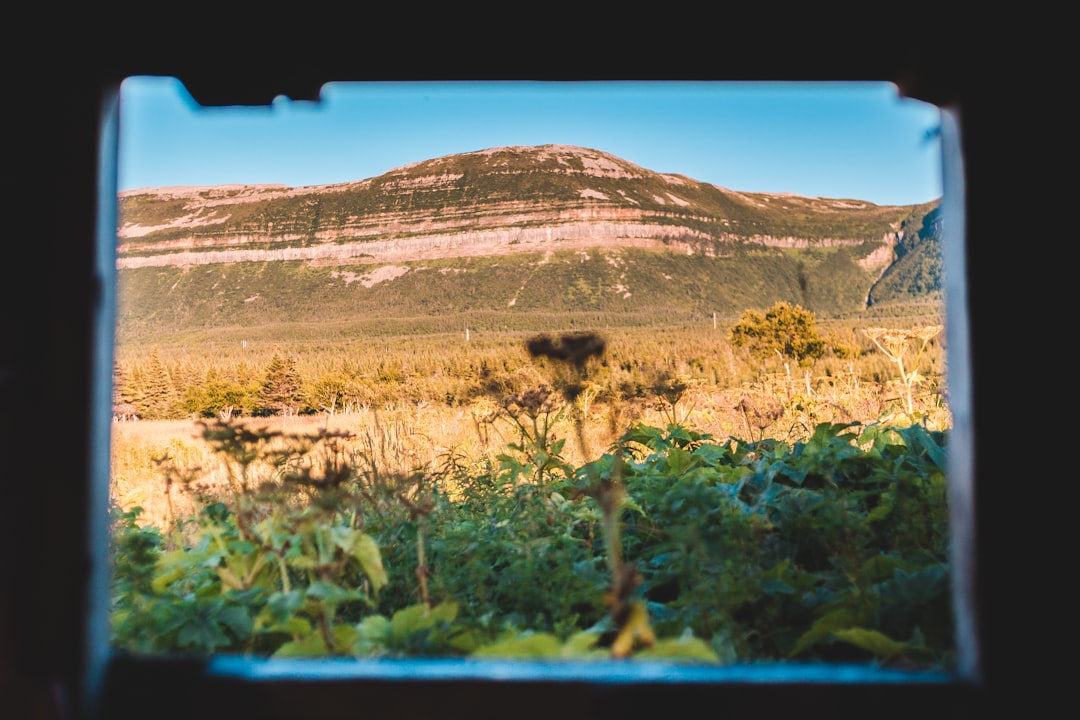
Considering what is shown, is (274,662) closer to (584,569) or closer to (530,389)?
(584,569)

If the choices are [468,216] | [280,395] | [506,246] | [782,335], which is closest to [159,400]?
[280,395]

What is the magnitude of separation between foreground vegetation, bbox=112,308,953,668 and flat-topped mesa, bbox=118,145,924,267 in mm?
32819

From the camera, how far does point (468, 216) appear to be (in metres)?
38.5

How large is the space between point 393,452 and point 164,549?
200 cm

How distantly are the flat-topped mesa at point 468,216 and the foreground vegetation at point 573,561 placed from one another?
32819 millimetres

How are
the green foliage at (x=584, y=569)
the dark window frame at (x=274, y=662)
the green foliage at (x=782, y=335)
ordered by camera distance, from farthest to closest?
1. the green foliage at (x=782, y=335)
2. the green foliage at (x=584, y=569)
3. the dark window frame at (x=274, y=662)

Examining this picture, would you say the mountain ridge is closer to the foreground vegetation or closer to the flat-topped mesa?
the flat-topped mesa

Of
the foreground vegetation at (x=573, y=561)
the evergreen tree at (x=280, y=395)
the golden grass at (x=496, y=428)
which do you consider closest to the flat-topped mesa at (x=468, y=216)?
the evergreen tree at (x=280, y=395)

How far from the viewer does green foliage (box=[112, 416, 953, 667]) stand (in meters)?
1.85

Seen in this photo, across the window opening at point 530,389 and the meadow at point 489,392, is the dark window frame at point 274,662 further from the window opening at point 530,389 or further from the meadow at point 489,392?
the meadow at point 489,392

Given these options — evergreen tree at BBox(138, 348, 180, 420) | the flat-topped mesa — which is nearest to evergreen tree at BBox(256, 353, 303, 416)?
evergreen tree at BBox(138, 348, 180, 420)

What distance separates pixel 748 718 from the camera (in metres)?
1.20

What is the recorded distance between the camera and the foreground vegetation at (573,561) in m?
1.87

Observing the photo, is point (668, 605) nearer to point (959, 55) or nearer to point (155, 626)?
point (155, 626)
